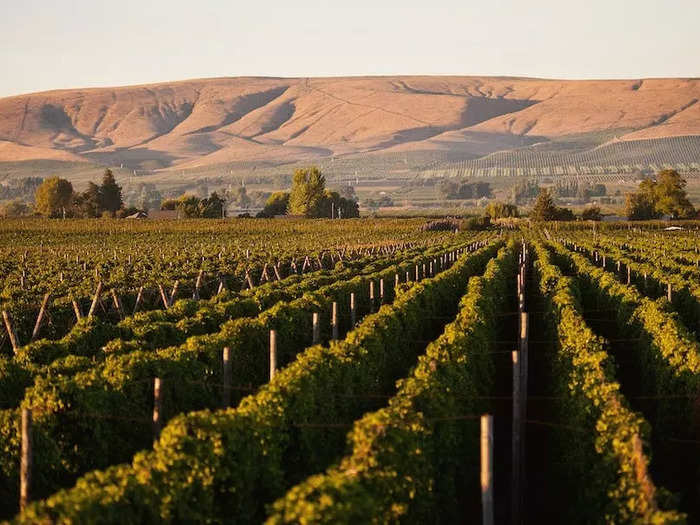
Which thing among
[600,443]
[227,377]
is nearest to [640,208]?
[227,377]

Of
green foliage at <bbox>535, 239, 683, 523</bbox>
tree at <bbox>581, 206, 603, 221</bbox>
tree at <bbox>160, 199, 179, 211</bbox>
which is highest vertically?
tree at <bbox>160, 199, 179, 211</bbox>

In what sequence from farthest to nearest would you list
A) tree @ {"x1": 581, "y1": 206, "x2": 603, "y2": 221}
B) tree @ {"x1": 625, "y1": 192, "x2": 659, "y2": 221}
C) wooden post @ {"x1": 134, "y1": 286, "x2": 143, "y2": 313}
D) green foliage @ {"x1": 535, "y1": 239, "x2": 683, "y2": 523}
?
tree @ {"x1": 625, "y1": 192, "x2": 659, "y2": 221} < tree @ {"x1": 581, "y1": 206, "x2": 603, "y2": 221} < wooden post @ {"x1": 134, "y1": 286, "x2": 143, "y2": 313} < green foliage @ {"x1": 535, "y1": 239, "x2": 683, "y2": 523}

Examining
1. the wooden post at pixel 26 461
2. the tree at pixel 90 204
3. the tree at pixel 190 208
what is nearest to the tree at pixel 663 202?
the tree at pixel 190 208

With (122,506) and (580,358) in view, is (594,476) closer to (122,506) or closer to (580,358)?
(580,358)

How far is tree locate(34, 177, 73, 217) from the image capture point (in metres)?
152

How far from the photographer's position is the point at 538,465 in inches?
645

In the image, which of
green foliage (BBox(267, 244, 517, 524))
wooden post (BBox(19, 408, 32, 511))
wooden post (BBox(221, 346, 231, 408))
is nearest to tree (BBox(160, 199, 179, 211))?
green foliage (BBox(267, 244, 517, 524))

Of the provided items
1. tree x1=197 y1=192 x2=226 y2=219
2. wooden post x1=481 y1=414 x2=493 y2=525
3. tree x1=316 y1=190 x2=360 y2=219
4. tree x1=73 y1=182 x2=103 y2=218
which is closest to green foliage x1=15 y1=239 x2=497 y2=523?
wooden post x1=481 y1=414 x2=493 y2=525

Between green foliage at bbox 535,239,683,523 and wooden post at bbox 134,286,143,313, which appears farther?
wooden post at bbox 134,286,143,313

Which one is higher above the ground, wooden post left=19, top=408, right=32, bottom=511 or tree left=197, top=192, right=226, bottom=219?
tree left=197, top=192, right=226, bottom=219

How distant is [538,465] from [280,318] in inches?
257

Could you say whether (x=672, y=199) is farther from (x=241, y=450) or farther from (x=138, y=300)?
(x=241, y=450)

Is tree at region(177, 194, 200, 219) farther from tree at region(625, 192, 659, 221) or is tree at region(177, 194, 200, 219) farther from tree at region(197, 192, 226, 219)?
tree at region(625, 192, 659, 221)

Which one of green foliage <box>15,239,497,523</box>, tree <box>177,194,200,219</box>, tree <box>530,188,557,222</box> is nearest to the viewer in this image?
green foliage <box>15,239,497,523</box>
